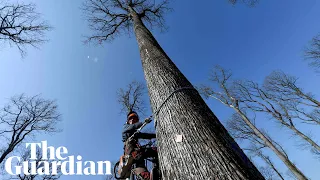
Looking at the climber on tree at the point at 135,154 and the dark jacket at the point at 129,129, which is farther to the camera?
the dark jacket at the point at 129,129

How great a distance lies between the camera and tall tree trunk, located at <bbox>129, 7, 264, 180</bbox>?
131 centimetres

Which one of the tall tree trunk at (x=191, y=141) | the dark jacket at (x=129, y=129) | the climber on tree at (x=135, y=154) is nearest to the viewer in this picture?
the tall tree trunk at (x=191, y=141)

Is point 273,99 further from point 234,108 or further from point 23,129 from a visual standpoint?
point 23,129

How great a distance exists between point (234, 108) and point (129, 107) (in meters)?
7.52

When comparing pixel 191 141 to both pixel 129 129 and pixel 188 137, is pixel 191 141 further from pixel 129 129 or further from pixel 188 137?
pixel 129 129

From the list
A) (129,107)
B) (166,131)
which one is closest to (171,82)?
(166,131)

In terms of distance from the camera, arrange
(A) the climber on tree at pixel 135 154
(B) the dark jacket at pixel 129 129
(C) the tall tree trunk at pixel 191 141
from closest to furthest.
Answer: (C) the tall tree trunk at pixel 191 141, (A) the climber on tree at pixel 135 154, (B) the dark jacket at pixel 129 129

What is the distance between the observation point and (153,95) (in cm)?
241

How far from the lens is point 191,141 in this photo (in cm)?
156

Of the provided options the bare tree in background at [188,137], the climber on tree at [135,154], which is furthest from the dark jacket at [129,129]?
the bare tree in background at [188,137]

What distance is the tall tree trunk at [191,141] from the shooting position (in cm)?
131

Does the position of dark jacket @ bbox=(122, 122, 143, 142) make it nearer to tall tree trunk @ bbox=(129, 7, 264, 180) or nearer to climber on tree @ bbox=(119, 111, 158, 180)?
climber on tree @ bbox=(119, 111, 158, 180)

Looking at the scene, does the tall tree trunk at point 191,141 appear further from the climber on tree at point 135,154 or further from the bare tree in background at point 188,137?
the climber on tree at point 135,154

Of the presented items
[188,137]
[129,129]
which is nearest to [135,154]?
[129,129]
